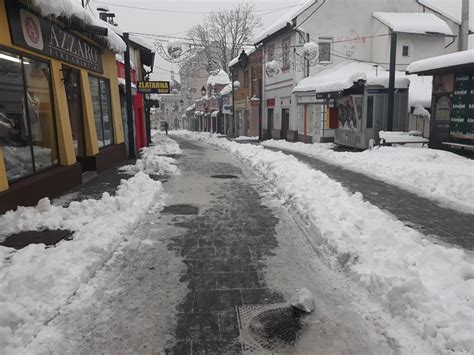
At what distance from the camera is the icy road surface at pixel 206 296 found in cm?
347

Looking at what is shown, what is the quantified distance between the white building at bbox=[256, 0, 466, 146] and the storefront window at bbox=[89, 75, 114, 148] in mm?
11965

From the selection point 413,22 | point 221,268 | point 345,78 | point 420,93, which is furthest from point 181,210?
point 413,22

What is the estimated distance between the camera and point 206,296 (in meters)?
4.36

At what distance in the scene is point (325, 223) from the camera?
6.41 m

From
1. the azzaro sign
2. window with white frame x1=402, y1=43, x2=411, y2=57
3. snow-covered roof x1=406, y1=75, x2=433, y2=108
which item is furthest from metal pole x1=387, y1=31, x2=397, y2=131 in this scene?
the azzaro sign

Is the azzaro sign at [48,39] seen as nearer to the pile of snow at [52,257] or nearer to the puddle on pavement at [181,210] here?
the pile of snow at [52,257]

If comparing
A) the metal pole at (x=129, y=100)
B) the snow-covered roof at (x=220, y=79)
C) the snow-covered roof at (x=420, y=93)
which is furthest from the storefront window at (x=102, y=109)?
the snow-covered roof at (x=220, y=79)

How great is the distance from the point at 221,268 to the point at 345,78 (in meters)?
17.2

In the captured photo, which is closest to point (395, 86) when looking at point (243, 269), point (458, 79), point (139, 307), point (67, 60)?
point (458, 79)

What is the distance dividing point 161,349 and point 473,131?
13.7 metres

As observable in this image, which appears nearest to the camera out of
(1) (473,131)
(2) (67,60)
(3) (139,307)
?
(3) (139,307)

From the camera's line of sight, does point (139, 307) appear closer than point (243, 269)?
Yes

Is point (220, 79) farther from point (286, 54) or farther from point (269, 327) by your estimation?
point (269, 327)

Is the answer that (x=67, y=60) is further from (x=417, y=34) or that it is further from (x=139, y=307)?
(x=417, y=34)
